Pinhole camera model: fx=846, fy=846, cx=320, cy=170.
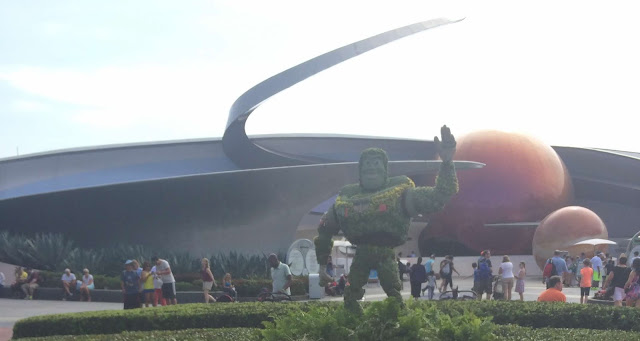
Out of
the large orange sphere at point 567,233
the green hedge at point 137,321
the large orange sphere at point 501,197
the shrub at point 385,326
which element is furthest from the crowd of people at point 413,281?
the large orange sphere at point 501,197

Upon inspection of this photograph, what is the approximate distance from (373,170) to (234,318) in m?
3.56

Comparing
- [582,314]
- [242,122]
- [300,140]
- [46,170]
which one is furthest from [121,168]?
[582,314]

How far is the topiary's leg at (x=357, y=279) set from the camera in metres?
9.12

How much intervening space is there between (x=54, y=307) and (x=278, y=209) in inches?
425

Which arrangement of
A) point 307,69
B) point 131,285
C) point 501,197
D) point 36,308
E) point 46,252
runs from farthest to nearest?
point 501,197, point 46,252, point 307,69, point 36,308, point 131,285

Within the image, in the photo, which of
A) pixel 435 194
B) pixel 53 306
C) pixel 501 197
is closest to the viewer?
pixel 435 194

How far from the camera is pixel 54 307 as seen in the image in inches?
779

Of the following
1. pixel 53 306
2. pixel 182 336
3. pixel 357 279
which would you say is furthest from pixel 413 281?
pixel 357 279

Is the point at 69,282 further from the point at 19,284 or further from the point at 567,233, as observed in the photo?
the point at 567,233

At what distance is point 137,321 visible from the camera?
11.5 meters

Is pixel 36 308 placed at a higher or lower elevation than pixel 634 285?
lower

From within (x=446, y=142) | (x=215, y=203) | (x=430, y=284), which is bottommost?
(x=430, y=284)

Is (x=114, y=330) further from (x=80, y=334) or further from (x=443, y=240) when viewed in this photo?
(x=443, y=240)

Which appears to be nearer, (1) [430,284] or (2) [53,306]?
(2) [53,306]
